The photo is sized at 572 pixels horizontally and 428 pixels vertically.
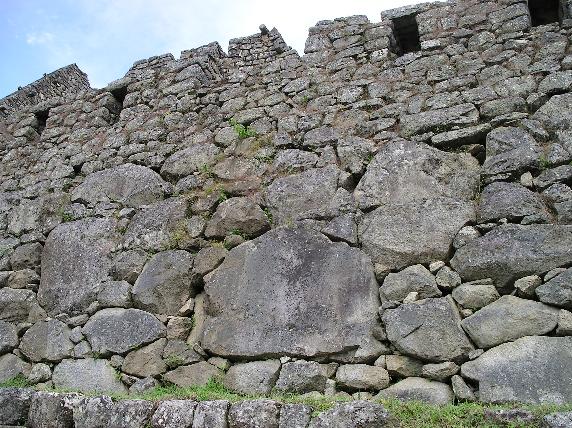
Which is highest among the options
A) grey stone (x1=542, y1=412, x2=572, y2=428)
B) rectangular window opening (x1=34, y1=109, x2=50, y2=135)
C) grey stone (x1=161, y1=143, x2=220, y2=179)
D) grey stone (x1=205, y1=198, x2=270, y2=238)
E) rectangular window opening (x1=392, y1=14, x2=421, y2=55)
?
rectangular window opening (x1=34, y1=109, x2=50, y2=135)

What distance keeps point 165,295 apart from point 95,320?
2.55 feet

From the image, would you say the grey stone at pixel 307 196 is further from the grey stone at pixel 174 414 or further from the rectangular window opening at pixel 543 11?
the rectangular window opening at pixel 543 11

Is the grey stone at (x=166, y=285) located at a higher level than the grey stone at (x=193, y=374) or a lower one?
higher

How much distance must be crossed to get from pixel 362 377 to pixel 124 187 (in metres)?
3.59

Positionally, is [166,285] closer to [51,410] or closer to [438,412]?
[51,410]

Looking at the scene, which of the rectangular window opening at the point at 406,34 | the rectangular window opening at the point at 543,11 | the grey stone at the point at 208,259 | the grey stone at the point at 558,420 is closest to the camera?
the grey stone at the point at 558,420

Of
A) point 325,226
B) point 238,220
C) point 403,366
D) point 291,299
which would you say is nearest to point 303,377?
point 291,299

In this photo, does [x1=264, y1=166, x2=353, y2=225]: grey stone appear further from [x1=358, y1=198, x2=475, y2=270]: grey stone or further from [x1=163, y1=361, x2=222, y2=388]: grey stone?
[x1=163, y1=361, x2=222, y2=388]: grey stone

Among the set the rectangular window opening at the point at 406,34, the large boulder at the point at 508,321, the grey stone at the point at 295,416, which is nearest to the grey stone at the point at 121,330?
the grey stone at the point at 295,416

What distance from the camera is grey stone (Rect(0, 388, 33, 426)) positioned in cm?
432

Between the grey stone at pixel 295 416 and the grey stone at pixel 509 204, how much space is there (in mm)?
2141

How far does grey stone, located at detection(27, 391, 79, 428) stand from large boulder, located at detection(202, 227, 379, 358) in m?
1.18

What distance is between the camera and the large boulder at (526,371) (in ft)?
11.7

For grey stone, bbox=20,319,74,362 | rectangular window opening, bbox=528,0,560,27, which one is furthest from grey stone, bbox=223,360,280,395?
rectangular window opening, bbox=528,0,560,27
